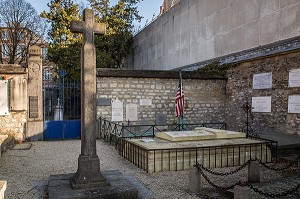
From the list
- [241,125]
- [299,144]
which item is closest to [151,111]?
[241,125]

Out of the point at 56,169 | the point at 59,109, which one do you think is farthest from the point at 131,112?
the point at 56,169

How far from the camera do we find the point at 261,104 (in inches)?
461

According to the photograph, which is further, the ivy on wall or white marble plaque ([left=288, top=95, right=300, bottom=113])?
the ivy on wall

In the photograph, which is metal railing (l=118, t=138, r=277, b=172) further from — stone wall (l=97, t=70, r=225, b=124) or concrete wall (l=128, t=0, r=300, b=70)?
concrete wall (l=128, t=0, r=300, b=70)

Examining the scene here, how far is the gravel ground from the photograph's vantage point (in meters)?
5.39

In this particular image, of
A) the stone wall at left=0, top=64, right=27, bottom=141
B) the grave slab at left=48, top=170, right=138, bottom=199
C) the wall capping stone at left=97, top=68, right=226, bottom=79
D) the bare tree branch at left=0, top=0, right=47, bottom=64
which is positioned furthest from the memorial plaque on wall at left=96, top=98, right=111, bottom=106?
the bare tree branch at left=0, top=0, right=47, bottom=64

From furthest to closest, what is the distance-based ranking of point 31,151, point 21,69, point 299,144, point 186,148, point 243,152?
point 21,69 → point 31,151 → point 299,144 → point 243,152 → point 186,148

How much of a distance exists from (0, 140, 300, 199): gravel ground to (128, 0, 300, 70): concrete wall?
638cm

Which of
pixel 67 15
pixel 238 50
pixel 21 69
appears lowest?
pixel 21 69

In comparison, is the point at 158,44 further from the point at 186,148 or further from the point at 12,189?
the point at 12,189

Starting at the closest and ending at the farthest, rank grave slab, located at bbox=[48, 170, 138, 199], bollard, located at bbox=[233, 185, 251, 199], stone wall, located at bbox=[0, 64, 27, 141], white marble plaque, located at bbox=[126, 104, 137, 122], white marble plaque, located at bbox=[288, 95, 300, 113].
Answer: bollard, located at bbox=[233, 185, 251, 199] → grave slab, located at bbox=[48, 170, 138, 199] → white marble plaque, located at bbox=[288, 95, 300, 113] → stone wall, located at bbox=[0, 64, 27, 141] → white marble plaque, located at bbox=[126, 104, 137, 122]

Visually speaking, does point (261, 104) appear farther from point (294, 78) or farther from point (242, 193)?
point (242, 193)

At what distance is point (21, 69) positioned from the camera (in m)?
11.2

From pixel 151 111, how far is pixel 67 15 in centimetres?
983
